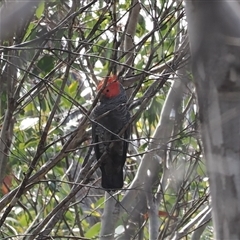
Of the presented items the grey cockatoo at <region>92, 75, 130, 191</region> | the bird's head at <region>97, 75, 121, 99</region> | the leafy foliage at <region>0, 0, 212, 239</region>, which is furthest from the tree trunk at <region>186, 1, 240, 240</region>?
the grey cockatoo at <region>92, 75, 130, 191</region>

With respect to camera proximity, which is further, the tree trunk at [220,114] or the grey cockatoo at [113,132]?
the grey cockatoo at [113,132]

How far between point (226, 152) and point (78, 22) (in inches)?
89.9

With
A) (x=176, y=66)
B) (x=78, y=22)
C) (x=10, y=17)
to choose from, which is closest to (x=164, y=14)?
(x=176, y=66)

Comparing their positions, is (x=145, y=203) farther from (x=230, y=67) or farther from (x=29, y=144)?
(x=230, y=67)


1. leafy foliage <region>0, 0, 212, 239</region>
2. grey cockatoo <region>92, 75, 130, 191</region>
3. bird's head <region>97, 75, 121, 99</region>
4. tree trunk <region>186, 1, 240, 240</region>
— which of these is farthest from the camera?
grey cockatoo <region>92, 75, 130, 191</region>

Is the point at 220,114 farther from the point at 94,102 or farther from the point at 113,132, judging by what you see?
the point at 113,132

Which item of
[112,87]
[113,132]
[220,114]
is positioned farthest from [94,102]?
[220,114]

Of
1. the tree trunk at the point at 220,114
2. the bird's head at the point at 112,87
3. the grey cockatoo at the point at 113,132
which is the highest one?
the bird's head at the point at 112,87

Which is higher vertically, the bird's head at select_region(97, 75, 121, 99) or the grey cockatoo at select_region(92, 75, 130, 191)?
the bird's head at select_region(97, 75, 121, 99)

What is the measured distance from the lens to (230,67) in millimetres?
1113

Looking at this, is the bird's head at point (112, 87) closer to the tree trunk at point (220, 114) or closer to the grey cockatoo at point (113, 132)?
the grey cockatoo at point (113, 132)

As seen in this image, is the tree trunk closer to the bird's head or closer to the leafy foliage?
the leafy foliage

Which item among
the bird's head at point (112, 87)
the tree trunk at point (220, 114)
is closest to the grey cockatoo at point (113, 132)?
the bird's head at point (112, 87)

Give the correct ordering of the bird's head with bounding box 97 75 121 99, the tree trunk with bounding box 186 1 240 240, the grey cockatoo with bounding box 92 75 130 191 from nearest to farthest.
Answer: the tree trunk with bounding box 186 1 240 240, the bird's head with bounding box 97 75 121 99, the grey cockatoo with bounding box 92 75 130 191
